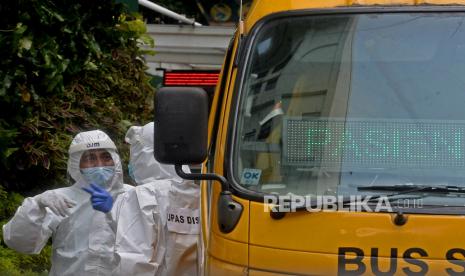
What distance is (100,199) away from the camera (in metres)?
6.22

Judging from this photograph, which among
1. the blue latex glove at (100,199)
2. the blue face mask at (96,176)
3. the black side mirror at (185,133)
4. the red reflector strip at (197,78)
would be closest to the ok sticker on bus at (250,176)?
the black side mirror at (185,133)

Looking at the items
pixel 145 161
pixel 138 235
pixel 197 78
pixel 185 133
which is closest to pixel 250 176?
pixel 185 133

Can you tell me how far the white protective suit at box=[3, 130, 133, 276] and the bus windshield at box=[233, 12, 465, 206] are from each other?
1717 mm

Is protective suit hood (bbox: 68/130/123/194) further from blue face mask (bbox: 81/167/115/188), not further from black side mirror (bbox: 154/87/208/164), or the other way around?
black side mirror (bbox: 154/87/208/164)

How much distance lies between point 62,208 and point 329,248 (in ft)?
7.70

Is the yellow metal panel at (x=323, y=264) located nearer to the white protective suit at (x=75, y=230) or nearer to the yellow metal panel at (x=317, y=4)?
the yellow metal panel at (x=317, y=4)

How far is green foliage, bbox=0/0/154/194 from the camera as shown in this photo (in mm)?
9602

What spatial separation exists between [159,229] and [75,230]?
0.54 metres

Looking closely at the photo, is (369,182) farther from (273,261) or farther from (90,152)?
(90,152)

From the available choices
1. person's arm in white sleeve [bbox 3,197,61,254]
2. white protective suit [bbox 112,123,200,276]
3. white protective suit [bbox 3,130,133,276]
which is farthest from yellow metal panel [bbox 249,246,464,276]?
person's arm in white sleeve [bbox 3,197,61,254]

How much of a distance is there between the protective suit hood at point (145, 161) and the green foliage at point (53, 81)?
243cm

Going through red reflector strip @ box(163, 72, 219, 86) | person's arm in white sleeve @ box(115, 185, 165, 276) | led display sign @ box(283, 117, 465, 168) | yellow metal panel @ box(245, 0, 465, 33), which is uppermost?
yellow metal panel @ box(245, 0, 465, 33)

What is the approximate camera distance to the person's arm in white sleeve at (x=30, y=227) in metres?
6.11

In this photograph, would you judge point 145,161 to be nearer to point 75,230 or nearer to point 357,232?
point 75,230
